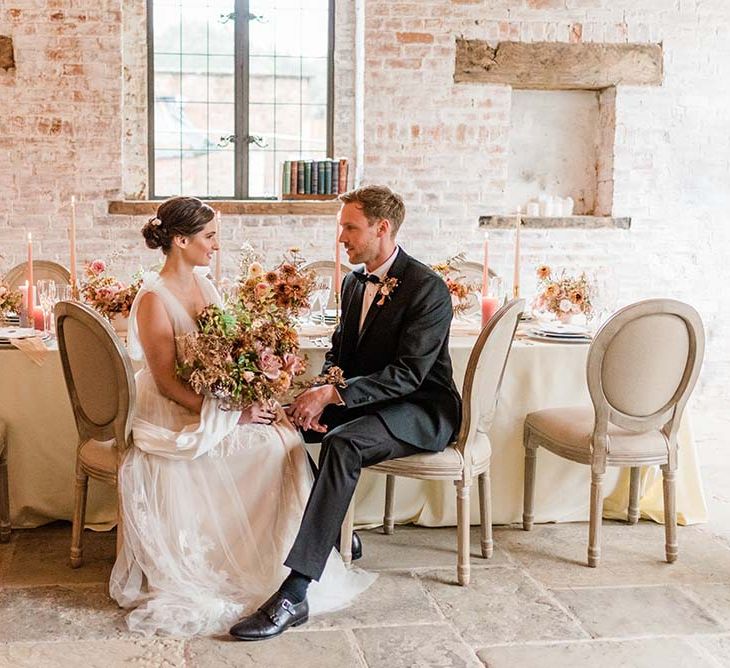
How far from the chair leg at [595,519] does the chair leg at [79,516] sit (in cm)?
180

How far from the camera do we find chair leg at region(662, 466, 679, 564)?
3654 mm

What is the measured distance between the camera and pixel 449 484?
4.00 meters

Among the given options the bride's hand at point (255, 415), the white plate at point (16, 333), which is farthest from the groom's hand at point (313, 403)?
the white plate at point (16, 333)

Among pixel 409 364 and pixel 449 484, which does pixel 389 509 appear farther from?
pixel 409 364

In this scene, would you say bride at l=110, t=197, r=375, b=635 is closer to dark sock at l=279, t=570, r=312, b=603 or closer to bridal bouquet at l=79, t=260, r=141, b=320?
dark sock at l=279, t=570, r=312, b=603

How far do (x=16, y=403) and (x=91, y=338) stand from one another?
76 cm

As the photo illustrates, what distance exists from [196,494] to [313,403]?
472 mm

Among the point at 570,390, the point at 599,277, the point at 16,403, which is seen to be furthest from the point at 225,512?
the point at 599,277

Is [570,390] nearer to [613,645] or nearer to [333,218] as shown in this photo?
[613,645]

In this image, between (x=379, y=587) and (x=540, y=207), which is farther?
(x=540, y=207)

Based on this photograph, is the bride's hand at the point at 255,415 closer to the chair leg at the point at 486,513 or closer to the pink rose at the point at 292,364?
the pink rose at the point at 292,364

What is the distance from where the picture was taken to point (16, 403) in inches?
148

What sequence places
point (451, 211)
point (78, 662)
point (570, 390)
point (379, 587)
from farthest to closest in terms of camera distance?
point (451, 211), point (570, 390), point (379, 587), point (78, 662)

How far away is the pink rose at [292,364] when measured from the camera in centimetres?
314
